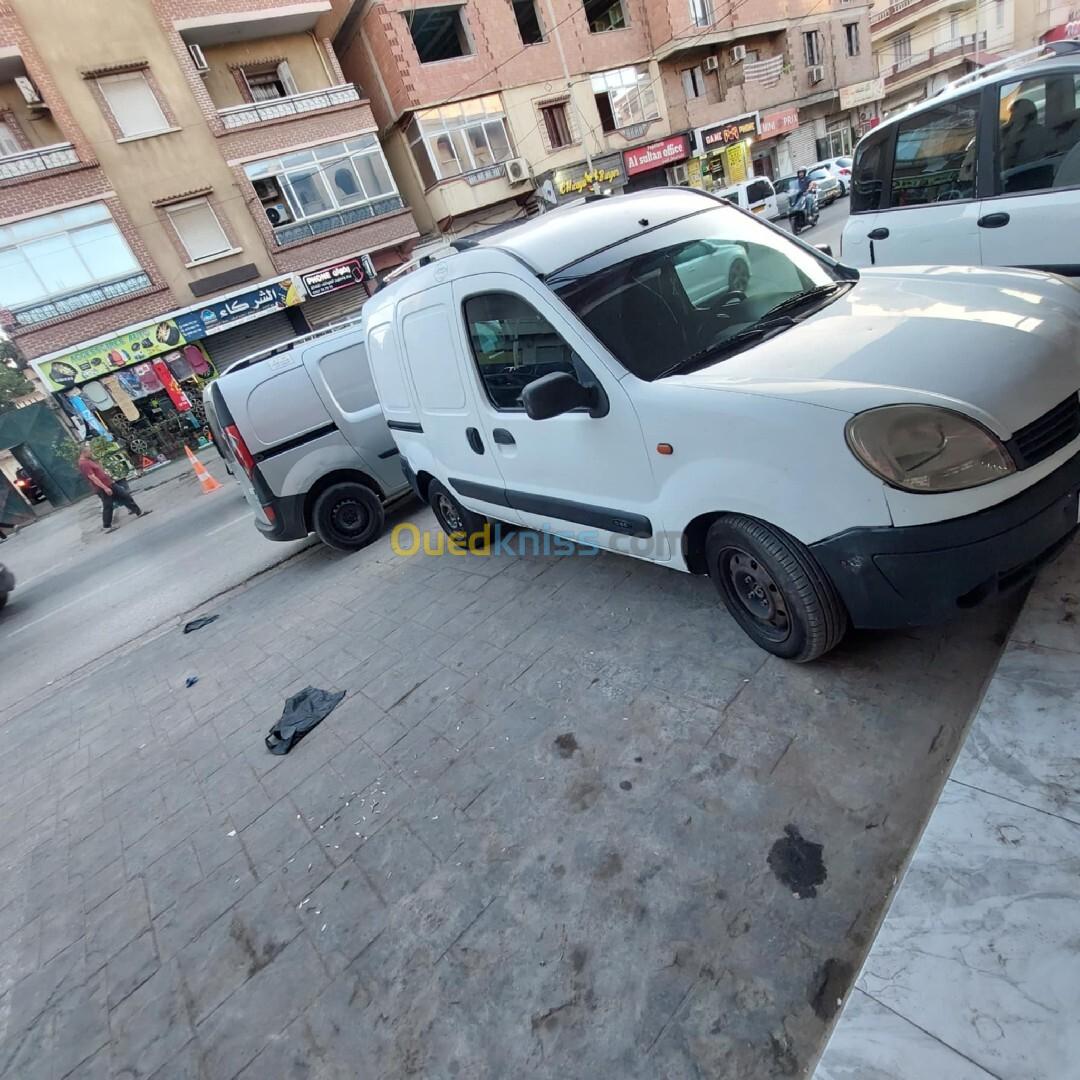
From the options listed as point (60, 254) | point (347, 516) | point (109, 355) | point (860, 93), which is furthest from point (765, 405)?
point (860, 93)

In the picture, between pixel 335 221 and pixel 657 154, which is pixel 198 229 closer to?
pixel 335 221

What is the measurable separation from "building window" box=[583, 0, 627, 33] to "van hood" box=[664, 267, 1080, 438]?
29140 mm

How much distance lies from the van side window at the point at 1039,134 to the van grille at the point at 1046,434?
2710 millimetres

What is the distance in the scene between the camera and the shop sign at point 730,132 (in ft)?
84.1

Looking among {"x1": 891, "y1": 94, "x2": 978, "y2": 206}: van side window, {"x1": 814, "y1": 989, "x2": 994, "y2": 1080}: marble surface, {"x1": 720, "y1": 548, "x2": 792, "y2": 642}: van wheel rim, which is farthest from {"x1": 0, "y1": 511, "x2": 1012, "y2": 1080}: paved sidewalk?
{"x1": 891, "y1": 94, "x2": 978, "y2": 206}: van side window

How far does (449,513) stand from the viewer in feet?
16.6

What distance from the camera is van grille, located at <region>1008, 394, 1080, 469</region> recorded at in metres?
1.90

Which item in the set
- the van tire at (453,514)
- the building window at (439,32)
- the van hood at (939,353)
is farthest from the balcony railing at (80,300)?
the van hood at (939,353)

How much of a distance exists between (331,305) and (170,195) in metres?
5.13

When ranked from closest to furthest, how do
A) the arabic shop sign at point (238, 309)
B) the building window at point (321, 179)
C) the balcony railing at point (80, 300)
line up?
the balcony railing at point (80, 300), the arabic shop sign at point (238, 309), the building window at point (321, 179)

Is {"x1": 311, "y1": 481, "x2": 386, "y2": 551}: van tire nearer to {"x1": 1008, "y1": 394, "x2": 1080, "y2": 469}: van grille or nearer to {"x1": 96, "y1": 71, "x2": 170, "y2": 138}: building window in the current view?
{"x1": 1008, "y1": 394, "x2": 1080, "y2": 469}: van grille

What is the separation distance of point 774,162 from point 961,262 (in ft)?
104

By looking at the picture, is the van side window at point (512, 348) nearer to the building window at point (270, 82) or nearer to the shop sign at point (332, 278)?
the shop sign at point (332, 278)

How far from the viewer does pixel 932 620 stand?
81.0 inches
